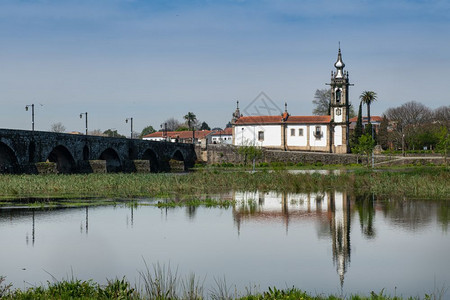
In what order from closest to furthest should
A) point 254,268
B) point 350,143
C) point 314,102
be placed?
point 254,268, point 350,143, point 314,102

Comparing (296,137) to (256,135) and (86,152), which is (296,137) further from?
(86,152)

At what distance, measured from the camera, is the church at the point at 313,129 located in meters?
90.9

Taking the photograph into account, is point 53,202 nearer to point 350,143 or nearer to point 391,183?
point 391,183

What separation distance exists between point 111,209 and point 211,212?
4.13 meters

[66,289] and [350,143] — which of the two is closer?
[66,289]

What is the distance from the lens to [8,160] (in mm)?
44406

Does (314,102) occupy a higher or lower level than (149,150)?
higher

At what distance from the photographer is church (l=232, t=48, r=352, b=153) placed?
3578 inches

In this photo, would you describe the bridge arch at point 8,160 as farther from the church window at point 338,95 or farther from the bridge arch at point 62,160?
the church window at point 338,95

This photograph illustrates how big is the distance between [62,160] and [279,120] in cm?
4526

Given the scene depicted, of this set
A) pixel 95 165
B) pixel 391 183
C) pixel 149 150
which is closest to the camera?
pixel 391 183

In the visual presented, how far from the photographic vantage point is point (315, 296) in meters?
11.5

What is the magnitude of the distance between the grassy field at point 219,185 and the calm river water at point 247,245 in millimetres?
5870

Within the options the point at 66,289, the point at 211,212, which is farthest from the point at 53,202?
the point at 66,289
